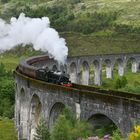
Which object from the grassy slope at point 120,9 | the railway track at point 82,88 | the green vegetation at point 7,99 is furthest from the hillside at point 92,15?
the green vegetation at point 7,99

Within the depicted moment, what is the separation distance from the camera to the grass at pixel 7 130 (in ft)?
164

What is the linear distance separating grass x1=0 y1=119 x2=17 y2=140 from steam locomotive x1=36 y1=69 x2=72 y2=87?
8451 mm

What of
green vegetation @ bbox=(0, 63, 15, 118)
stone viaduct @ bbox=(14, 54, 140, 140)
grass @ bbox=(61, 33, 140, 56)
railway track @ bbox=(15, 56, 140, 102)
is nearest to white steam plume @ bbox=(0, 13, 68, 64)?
railway track @ bbox=(15, 56, 140, 102)

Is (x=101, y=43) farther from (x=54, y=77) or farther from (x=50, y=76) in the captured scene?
(x=54, y=77)

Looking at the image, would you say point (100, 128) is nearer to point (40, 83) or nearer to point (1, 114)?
point (40, 83)

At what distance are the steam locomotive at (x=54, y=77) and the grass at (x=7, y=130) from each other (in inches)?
333

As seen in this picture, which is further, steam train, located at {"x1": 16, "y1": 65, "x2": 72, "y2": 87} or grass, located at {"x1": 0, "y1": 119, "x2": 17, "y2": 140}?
grass, located at {"x1": 0, "y1": 119, "x2": 17, "y2": 140}

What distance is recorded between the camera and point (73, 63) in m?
85.4

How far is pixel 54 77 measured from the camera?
4306 centimetres

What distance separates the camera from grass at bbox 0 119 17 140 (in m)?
50.0

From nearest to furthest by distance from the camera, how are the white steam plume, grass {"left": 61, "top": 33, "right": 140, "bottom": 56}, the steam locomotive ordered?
1. the steam locomotive
2. the white steam plume
3. grass {"left": 61, "top": 33, "right": 140, "bottom": 56}

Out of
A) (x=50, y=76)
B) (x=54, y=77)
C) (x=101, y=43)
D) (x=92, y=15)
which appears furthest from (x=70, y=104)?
(x=92, y=15)

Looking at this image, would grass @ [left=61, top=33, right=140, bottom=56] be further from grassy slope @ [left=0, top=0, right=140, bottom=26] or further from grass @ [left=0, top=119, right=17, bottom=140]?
grass @ [left=0, top=119, right=17, bottom=140]

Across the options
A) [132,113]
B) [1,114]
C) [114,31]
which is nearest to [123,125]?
[132,113]
